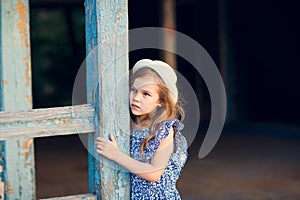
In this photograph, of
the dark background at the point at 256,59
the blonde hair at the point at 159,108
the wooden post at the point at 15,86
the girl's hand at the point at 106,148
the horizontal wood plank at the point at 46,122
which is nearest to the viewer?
the horizontal wood plank at the point at 46,122

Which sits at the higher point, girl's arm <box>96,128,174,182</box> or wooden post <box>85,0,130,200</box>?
wooden post <box>85,0,130,200</box>

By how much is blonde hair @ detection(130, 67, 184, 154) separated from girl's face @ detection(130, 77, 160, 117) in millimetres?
21

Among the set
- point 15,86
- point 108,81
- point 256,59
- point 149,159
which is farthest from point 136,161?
point 256,59

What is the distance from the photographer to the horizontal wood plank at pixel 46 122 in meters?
2.81

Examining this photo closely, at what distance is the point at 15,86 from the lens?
3760 millimetres

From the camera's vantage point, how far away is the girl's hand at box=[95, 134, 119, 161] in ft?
9.61

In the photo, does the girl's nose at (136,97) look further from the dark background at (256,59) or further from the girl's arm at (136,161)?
the dark background at (256,59)

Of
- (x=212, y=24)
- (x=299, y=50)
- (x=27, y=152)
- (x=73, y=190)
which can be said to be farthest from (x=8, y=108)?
(x=212, y=24)

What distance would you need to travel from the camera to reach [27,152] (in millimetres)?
3811

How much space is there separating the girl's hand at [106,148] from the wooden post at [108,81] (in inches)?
1.3

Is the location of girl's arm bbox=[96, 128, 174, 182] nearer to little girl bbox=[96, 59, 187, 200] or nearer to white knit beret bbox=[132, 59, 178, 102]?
little girl bbox=[96, 59, 187, 200]

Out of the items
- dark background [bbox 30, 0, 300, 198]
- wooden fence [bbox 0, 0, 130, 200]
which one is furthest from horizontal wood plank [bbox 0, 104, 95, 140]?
dark background [bbox 30, 0, 300, 198]

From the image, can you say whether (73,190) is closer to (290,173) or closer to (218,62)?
(290,173)

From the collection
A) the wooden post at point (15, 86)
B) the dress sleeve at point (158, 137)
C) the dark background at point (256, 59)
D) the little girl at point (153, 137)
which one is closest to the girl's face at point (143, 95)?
the little girl at point (153, 137)
